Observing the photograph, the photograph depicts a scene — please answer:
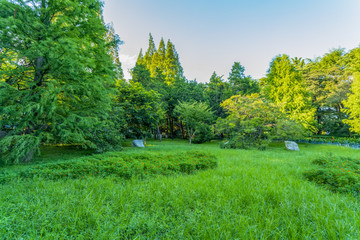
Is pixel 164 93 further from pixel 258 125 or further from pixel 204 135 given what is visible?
pixel 258 125

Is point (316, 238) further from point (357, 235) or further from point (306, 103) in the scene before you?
A: point (306, 103)

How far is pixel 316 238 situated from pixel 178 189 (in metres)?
1.75

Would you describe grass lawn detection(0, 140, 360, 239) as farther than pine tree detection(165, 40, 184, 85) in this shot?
No

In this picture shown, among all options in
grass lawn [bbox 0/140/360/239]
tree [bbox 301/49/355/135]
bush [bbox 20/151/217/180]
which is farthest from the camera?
tree [bbox 301/49/355/135]

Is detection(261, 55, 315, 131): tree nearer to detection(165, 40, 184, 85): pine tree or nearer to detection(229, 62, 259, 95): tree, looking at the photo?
detection(229, 62, 259, 95): tree

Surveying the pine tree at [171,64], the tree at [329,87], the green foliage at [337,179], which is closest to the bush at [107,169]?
the green foliage at [337,179]

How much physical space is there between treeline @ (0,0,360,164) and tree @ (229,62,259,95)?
132mm

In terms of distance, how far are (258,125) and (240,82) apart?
12.0 metres

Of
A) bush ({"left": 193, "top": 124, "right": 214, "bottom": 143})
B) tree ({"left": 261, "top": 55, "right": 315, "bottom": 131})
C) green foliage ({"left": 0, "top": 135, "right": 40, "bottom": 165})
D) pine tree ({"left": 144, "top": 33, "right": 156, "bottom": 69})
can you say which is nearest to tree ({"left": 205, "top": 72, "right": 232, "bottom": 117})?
bush ({"left": 193, "top": 124, "right": 214, "bottom": 143})

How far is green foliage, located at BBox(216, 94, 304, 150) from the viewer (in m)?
10.1

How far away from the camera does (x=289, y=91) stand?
45.7 ft

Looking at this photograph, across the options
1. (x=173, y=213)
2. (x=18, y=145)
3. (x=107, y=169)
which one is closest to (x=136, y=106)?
(x=18, y=145)

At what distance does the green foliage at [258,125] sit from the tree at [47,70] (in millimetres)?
8904

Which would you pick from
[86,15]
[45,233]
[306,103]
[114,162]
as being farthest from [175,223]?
[306,103]
